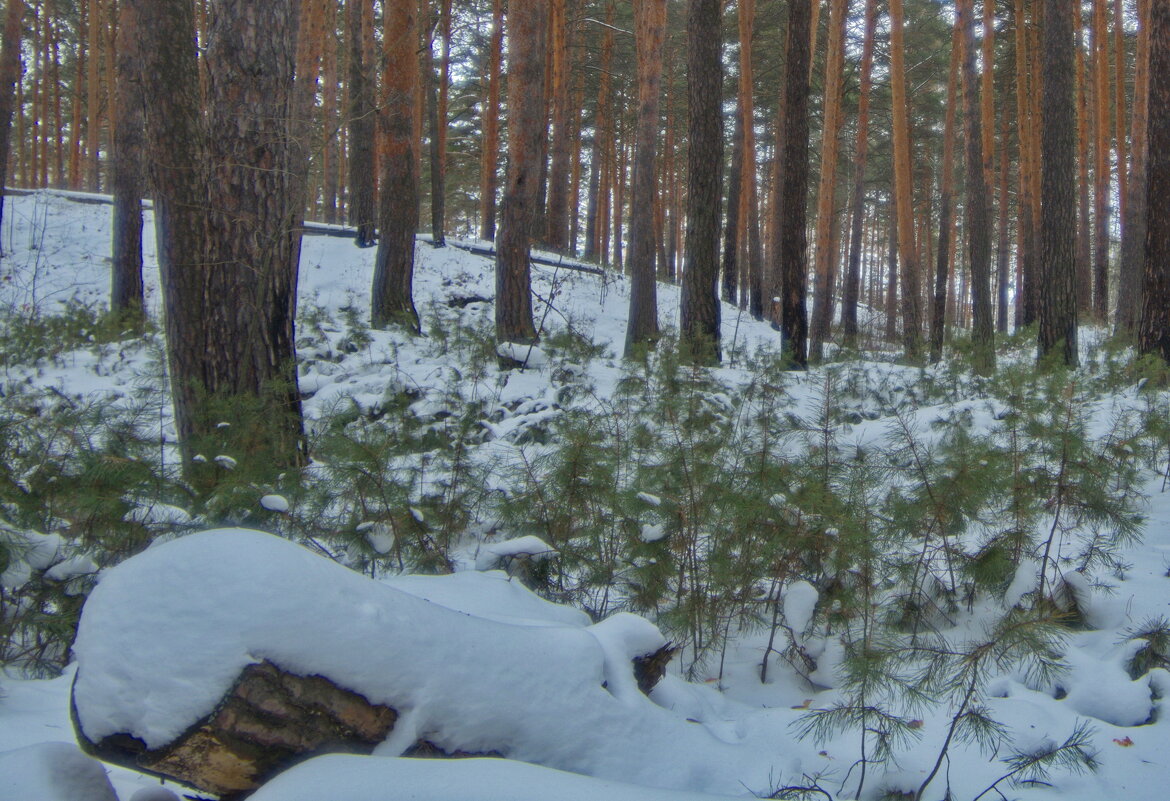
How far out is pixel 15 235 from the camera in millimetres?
12648

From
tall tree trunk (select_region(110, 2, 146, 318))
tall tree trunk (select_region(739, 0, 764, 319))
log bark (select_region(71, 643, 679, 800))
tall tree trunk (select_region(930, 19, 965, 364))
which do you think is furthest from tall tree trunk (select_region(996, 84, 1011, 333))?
log bark (select_region(71, 643, 679, 800))

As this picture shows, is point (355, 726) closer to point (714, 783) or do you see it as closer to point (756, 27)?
point (714, 783)

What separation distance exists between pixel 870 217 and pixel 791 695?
3982 cm

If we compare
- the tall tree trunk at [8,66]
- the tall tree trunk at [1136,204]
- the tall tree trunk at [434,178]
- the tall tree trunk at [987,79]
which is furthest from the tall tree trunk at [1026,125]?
the tall tree trunk at [8,66]

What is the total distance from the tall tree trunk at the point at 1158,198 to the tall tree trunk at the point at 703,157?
3940 mm

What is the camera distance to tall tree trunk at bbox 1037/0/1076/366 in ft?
27.9

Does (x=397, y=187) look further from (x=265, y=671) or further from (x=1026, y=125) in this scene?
(x=1026, y=125)

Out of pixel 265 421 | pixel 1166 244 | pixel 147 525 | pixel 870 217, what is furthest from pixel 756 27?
pixel 870 217

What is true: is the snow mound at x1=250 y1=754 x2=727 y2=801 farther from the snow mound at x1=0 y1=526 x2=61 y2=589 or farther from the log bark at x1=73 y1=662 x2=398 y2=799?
the snow mound at x1=0 y1=526 x2=61 y2=589

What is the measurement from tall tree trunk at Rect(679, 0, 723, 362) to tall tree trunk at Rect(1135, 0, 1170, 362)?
12.9ft

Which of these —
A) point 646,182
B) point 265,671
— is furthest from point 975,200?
point 265,671

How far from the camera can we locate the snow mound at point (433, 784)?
5.23ft

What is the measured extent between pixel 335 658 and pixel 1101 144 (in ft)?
64.8

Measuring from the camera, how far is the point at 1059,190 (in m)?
8.53
